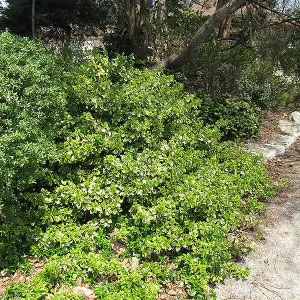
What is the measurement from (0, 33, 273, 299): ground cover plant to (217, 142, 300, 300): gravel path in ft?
0.53

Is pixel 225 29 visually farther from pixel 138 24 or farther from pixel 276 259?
pixel 276 259

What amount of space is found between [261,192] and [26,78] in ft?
9.67

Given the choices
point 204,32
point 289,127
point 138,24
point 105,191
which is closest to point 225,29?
point 138,24

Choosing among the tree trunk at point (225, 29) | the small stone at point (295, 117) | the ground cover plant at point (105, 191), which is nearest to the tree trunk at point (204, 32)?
the small stone at point (295, 117)

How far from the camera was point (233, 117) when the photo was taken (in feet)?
21.7

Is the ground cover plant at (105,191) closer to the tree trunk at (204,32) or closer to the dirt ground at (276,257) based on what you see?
the dirt ground at (276,257)

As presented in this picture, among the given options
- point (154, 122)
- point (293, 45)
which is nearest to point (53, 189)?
point (154, 122)

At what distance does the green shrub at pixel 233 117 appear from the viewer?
6.55 m

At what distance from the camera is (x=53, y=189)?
3.72 metres

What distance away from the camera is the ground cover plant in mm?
2926

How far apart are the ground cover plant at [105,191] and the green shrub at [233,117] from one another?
6.76 ft

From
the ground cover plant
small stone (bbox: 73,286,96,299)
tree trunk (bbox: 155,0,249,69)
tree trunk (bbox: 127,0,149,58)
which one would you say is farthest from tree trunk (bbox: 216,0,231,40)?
small stone (bbox: 73,286,96,299)

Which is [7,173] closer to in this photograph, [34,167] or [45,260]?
[34,167]

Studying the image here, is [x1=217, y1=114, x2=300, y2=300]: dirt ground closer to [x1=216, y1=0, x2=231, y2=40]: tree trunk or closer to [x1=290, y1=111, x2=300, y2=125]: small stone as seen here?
[x1=290, y1=111, x2=300, y2=125]: small stone
